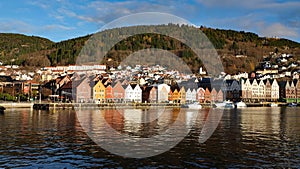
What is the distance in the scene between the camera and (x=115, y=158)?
719 inches

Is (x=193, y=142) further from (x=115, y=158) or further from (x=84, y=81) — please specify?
(x=84, y=81)

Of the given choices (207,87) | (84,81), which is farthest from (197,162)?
(207,87)

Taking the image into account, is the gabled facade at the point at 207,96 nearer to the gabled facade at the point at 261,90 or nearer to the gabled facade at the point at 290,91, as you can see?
the gabled facade at the point at 261,90

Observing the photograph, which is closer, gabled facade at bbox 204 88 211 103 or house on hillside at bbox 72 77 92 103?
house on hillside at bbox 72 77 92 103

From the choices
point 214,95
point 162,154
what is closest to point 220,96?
point 214,95

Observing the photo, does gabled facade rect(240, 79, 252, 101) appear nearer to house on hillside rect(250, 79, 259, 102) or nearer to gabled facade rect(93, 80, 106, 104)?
house on hillside rect(250, 79, 259, 102)

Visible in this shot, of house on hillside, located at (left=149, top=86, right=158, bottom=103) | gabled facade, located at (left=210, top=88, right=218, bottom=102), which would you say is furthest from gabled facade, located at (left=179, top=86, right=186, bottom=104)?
gabled facade, located at (left=210, top=88, right=218, bottom=102)

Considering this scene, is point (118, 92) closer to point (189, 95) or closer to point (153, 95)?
point (153, 95)

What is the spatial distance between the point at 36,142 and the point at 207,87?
114 meters

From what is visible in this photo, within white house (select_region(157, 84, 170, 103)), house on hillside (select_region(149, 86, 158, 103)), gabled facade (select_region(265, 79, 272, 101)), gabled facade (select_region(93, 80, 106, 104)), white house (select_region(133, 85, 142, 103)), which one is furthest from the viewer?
gabled facade (select_region(265, 79, 272, 101))

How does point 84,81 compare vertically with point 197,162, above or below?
above

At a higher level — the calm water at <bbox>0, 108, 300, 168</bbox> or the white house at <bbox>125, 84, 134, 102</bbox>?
the white house at <bbox>125, 84, 134, 102</bbox>

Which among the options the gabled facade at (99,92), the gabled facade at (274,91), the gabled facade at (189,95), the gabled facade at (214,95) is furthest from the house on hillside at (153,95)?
the gabled facade at (274,91)

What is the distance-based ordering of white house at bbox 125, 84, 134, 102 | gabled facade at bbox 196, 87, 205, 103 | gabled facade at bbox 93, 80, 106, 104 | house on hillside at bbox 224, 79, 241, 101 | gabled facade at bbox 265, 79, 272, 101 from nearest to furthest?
gabled facade at bbox 93, 80, 106, 104 → white house at bbox 125, 84, 134, 102 → gabled facade at bbox 196, 87, 205, 103 → house on hillside at bbox 224, 79, 241, 101 → gabled facade at bbox 265, 79, 272, 101
